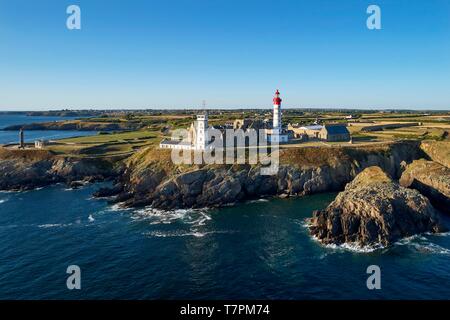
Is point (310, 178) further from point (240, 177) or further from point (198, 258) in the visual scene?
point (198, 258)

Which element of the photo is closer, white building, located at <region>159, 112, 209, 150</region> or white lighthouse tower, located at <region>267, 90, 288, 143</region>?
white building, located at <region>159, 112, 209, 150</region>

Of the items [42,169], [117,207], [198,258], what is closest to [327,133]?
[117,207]

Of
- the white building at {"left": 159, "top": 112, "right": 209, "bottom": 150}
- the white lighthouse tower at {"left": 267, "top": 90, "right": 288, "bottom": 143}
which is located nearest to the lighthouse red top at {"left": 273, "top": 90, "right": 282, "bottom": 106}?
the white lighthouse tower at {"left": 267, "top": 90, "right": 288, "bottom": 143}

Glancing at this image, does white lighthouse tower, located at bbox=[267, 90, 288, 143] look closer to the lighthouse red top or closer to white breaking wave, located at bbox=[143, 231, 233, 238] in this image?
the lighthouse red top

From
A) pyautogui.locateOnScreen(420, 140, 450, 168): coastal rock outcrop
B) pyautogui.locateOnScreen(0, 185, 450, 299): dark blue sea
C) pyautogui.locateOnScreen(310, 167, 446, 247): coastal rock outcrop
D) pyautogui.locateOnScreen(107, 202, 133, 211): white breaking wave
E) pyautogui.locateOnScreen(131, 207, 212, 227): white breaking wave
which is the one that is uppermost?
pyautogui.locateOnScreen(420, 140, 450, 168): coastal rock outcrop

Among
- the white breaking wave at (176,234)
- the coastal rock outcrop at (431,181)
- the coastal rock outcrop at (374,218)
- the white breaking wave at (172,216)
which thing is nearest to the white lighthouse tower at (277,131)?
the coastal rock outcrop at (431,181)

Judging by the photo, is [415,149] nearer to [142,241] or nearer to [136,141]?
[142,241]
